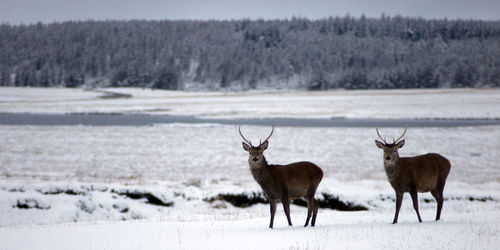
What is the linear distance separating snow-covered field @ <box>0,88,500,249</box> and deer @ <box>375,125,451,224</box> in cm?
63

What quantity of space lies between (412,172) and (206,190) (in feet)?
36.2

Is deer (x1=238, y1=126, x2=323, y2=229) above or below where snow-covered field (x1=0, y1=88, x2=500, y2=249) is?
above

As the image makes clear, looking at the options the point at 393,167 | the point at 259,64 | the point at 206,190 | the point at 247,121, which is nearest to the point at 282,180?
the point at 393,167

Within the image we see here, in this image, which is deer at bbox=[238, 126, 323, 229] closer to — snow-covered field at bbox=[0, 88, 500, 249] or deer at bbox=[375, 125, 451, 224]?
snow-covered field at bbox=[0, 88, 500, 249]

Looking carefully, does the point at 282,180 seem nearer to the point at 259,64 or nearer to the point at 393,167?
the point at 393,167

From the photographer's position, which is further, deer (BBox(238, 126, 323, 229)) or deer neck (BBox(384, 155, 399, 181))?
deer (BBox(238, 126, 323, 229))

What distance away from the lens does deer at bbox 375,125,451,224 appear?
28.4ft

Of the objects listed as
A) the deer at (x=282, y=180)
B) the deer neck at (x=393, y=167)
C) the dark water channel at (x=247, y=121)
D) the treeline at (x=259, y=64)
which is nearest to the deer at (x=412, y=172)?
the deer neck at (x=393, y=167)

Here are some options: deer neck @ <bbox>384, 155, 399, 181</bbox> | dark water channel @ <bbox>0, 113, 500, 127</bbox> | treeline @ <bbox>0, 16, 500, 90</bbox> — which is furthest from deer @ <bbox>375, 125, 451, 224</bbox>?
treeline @ <bbox>0, 16, 500, 90</bbox>

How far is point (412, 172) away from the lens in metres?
8.76

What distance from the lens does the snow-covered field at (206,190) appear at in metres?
8.09

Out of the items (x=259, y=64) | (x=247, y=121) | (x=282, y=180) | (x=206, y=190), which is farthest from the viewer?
(x=259, y=64)

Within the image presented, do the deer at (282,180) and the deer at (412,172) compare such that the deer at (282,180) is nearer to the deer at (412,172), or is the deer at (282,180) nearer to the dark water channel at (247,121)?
the deer at (412,172)

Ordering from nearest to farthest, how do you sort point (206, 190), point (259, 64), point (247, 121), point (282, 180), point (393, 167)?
point (393, 167), point (282, 180), point (206, 190), point (247, 121), point (259, 64)
